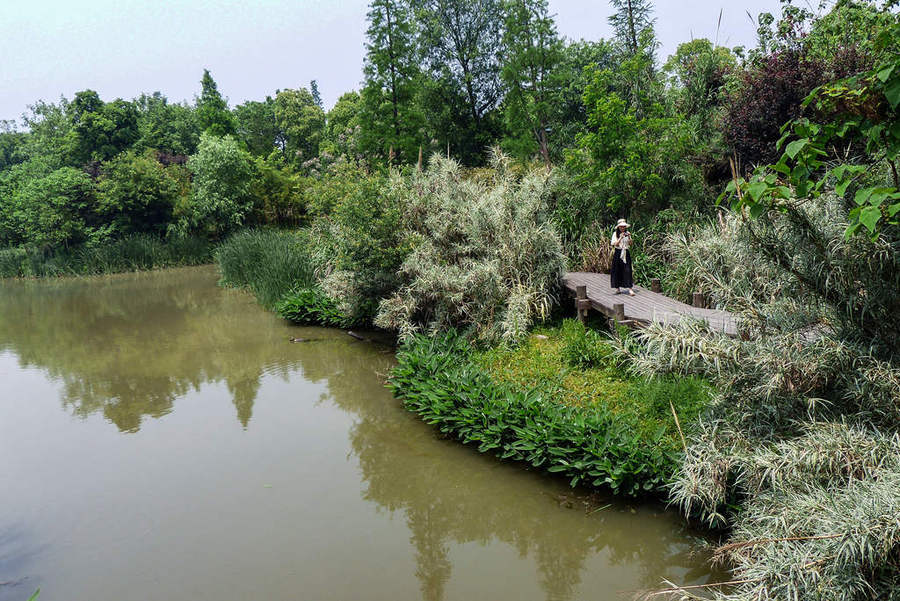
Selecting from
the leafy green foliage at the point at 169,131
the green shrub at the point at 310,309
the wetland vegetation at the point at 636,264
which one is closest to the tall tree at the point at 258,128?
the leafy green foliage at the point at 169,131

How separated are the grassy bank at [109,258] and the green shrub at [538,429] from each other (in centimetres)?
2193

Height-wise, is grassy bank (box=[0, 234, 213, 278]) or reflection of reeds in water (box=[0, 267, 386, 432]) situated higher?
grassy bank (box=[0, 234, 213, 278])

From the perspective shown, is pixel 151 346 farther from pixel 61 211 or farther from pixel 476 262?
pixel 61 211

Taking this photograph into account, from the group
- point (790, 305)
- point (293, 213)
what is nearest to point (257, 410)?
point (790, 305)

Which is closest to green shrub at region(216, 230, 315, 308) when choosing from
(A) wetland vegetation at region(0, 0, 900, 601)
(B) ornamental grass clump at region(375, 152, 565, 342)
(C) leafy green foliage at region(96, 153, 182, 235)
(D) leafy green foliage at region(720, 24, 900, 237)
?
(A) wetland vegetation at region(0, 0, 900, 601)

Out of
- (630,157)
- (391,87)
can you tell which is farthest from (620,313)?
(391,87)

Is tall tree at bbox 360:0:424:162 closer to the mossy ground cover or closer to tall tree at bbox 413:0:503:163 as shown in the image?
tall tree at bbox 413:0:503:163

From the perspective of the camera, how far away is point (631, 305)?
734 centimetres

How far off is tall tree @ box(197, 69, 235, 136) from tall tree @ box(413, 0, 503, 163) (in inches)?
649

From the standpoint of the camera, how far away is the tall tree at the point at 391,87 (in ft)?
66.6

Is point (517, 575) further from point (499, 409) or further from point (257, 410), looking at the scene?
point (257, 410)

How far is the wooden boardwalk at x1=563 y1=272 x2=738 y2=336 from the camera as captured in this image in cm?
632

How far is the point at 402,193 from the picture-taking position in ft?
30.9

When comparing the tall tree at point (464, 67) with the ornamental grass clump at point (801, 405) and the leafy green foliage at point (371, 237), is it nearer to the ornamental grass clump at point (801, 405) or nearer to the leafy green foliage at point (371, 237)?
the leafy green foliage at point (371, 237)
